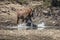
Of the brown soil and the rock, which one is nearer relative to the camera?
the brown soil

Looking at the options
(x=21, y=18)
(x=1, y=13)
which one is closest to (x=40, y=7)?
(x=1, y=13)

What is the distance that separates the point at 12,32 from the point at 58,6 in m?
7.44

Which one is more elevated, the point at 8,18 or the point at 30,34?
the point at 30,34

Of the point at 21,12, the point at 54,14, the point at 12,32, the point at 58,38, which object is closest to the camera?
the point at 58,38

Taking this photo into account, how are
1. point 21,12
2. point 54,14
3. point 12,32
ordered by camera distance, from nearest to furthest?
1. point 12,32
2. point 21,12
3. point 54,14

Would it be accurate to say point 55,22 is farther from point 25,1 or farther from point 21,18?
point 25,1

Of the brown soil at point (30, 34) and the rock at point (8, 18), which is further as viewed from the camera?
the rock at point (8, 18)

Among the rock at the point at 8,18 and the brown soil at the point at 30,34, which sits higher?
the brown soil at the point at 30,34

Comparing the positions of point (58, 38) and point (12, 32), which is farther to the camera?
point (12, 32)

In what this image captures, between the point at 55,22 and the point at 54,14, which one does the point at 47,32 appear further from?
the point at 54,14

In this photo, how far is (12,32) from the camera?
13.7 m


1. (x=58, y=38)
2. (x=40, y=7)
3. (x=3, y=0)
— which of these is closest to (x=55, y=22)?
(x=40, y=7)

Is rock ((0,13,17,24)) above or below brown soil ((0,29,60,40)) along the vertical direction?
below

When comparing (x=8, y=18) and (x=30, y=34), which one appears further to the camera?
(x=8, y=18)
